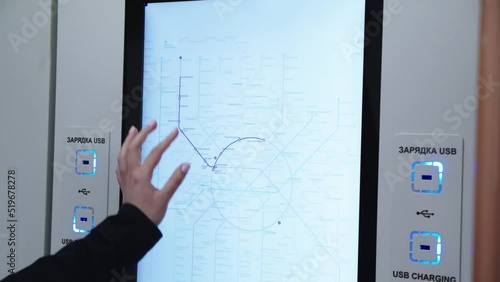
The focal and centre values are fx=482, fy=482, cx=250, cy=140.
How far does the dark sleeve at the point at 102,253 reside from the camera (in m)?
0.73

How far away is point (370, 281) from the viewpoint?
0.95m

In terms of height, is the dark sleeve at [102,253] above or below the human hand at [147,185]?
below

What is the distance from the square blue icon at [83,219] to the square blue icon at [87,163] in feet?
0.29

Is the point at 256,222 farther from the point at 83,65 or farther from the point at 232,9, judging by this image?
the point at 83,65

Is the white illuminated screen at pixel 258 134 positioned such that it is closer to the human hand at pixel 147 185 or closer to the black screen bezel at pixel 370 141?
the black screen bezel at pixel 370 141

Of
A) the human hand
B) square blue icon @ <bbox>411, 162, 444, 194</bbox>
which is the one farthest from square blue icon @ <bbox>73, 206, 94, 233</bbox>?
square blue icon @ <bbox>411, 162, 444, 194</bbox>

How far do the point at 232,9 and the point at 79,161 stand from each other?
0.53 meters

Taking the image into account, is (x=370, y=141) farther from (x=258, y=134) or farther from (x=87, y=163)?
(x=87, y=163)

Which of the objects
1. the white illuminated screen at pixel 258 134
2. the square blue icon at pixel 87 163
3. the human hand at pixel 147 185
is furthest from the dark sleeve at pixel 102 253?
the square blue icon at pixel 87 163

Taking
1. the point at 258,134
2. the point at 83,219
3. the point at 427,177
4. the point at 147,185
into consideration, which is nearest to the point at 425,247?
the point at 427,177

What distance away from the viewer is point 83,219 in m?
1.18

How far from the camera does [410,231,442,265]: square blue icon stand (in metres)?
0.92

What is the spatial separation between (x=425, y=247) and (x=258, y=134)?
40 cm

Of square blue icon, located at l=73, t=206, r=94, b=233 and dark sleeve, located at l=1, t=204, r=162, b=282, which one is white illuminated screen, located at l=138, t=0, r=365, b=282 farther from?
dark sleeve, located at l=1, t=204, r=162, b=282
